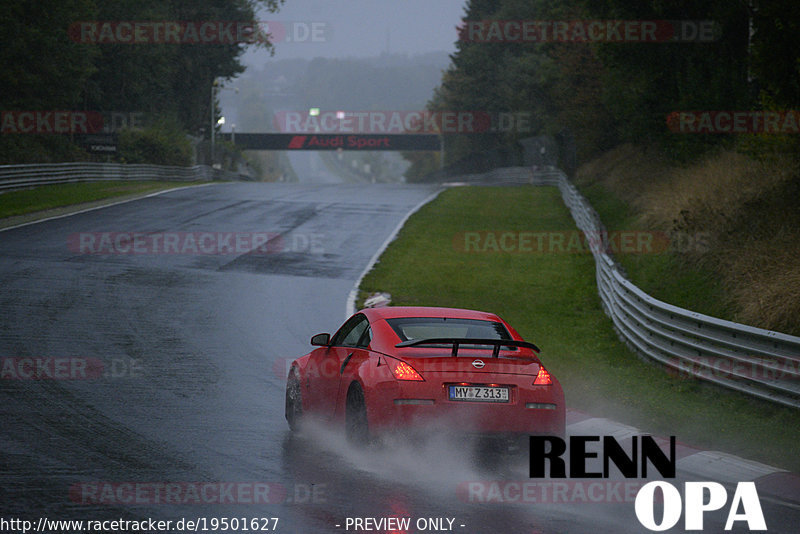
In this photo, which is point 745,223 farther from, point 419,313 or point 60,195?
point 60,195

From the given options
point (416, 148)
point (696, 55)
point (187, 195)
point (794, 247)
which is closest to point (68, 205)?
point (187, 195)

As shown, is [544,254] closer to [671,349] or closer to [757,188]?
[757,188]

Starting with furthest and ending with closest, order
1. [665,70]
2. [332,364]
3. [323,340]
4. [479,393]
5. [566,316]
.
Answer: [665,70]
[566,316]
[323,340]
[332,364]
[479,393]

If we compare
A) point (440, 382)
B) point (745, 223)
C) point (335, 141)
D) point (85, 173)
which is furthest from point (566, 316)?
point (335, 141)

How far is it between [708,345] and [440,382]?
216 inches

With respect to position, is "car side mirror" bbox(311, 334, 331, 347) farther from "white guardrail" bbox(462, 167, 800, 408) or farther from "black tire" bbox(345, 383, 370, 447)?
"white guardrail" bbox(462, 167, 800, 408)

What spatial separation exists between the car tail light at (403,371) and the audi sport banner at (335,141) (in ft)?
301

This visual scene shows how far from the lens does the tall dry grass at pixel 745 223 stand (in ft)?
42.5

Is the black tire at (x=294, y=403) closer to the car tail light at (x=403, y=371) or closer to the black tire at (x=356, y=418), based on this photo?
the black tire at (x=356, y=418)

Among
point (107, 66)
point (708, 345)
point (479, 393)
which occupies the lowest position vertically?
point (708, 345)

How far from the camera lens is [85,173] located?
50.6m

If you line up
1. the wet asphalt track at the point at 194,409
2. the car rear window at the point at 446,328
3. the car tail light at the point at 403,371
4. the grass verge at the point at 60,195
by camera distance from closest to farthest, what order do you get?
the wet asphalt track at the point at 194,409 → the car tail light at the point at 403,371 → the car rear window at the point at 446,328 → the grass verge at the point at 60,195

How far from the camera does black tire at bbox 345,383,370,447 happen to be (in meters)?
8.35

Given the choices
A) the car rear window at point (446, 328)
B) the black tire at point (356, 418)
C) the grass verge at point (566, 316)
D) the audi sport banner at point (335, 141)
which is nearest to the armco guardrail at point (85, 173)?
the grass verge at point (566, 316)
